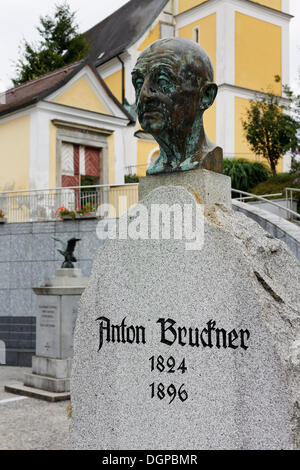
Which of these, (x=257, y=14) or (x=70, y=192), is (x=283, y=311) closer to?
(x=70, y=192)

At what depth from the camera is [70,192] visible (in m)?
13.2

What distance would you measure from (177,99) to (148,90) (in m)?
0.21

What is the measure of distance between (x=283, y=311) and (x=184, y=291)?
626 millimetres

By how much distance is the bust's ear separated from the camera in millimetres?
3776

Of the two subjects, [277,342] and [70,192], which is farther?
[70,192]

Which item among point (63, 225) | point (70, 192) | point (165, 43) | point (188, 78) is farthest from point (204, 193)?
point (70, 192)

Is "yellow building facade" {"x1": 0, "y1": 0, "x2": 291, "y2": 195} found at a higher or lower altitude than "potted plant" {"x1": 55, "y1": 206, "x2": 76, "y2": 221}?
higher

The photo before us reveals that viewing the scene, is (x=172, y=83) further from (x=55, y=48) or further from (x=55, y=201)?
(x=55, y=48)

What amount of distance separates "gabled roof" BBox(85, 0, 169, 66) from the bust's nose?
23733 mm

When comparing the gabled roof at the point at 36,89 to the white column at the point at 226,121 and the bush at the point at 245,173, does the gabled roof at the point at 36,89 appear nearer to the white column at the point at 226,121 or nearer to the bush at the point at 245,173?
the bush at the point at 245,173

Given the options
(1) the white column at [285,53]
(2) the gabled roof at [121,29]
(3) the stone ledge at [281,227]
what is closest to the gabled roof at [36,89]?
(2) the gabled roof at [121,29]

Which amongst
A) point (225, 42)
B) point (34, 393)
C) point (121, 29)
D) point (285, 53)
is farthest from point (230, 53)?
point (34, 393)

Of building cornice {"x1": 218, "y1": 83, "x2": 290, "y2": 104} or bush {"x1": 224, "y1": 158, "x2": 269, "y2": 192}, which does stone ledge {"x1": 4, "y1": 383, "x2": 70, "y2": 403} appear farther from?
building cornice {"x1": 218, "y1": 83, "x2": 290, "y2": 104}

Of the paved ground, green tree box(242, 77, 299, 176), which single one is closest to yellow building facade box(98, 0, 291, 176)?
green tree box(242, 77, 299, 176)
